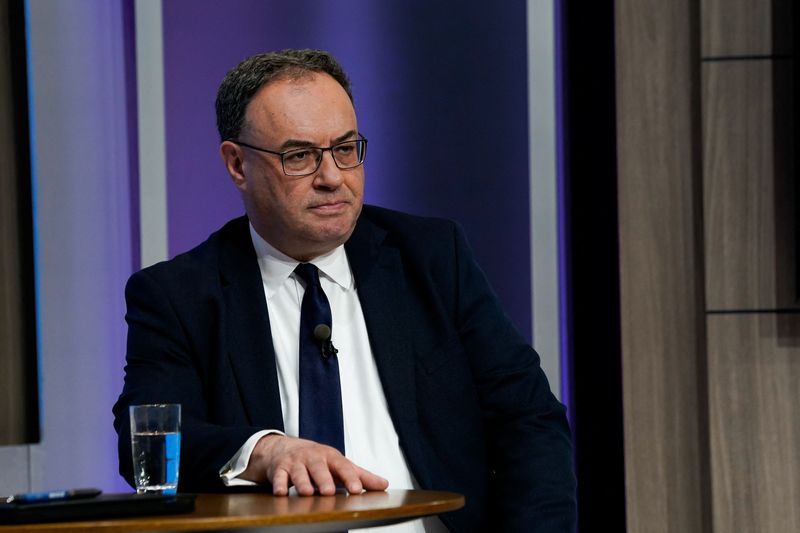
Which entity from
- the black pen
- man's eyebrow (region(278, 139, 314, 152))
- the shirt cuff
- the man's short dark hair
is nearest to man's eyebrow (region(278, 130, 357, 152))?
man's eyebrow (region(278, 139, 314, 152))

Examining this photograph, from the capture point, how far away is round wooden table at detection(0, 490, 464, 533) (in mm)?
1395

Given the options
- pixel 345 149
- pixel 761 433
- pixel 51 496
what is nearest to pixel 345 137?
pixel 345 149

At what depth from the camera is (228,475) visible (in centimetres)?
191

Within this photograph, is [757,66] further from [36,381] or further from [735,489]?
[36,381]

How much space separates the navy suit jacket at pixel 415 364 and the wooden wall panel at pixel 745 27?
43.6 inches

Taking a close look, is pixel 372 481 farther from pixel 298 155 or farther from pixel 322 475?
pixel 298 155

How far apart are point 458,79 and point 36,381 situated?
161 cm

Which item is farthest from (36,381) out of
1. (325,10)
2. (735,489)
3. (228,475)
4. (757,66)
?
(757,66)

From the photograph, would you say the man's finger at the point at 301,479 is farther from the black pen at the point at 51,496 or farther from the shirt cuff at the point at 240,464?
the black pen at the point at 51,496

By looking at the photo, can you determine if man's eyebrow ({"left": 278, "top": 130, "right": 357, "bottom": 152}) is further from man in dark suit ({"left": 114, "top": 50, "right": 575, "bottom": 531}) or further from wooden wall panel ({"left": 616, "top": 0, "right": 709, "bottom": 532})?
wooden wall panel ({"left": 616, "top": 0, "right": 709, "bottom": 532})

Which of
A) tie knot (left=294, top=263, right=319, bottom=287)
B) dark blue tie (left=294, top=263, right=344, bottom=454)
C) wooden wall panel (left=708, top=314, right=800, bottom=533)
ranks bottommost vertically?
wooden wall panel (left=708, top=314, right=800, bottom=533)

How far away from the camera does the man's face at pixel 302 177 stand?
7.66ft

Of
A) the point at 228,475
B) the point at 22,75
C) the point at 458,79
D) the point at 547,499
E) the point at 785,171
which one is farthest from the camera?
the point at 458,79

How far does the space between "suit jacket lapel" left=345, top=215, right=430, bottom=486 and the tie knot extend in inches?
4.0
